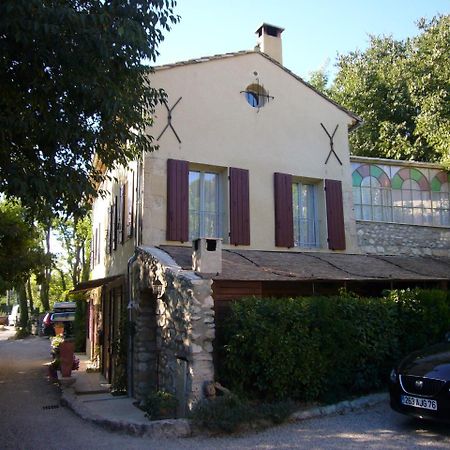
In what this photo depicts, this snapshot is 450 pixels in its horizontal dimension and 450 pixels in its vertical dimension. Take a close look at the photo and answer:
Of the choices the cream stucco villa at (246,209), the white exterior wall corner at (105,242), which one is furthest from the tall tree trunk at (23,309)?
the cream stucco villa at (246,209)

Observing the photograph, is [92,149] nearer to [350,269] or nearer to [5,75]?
[5,75]

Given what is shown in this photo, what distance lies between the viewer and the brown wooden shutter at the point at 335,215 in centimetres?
1170

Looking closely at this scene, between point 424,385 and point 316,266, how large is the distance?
13.3 feet

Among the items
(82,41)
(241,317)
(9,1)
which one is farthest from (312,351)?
(9,1)

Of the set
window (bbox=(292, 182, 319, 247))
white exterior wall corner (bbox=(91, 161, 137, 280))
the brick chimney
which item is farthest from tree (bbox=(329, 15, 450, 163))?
white exterior wall corner (bbox=(91, 161, 137, 280))

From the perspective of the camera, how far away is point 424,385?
623 cm

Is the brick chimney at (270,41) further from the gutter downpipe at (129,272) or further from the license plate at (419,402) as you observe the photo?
the license plate at (419,402)

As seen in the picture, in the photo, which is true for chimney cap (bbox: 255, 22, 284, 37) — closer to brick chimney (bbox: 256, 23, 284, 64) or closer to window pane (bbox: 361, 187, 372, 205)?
brick chimney (bbox: 256, 23, 284, 64)

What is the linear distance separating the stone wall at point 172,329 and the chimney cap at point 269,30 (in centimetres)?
736

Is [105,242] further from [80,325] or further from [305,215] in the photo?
[305,215]

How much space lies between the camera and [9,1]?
5680 mm

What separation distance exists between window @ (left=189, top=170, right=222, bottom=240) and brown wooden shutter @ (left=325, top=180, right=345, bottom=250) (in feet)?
9.03

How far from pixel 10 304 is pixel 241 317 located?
257ft

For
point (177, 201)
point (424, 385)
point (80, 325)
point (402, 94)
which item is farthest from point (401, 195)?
point (80, 325)
